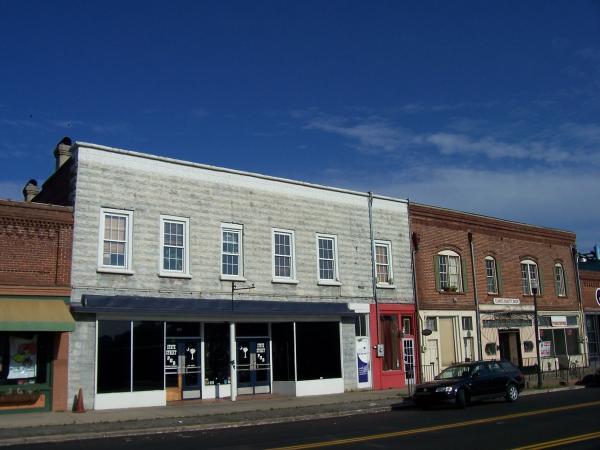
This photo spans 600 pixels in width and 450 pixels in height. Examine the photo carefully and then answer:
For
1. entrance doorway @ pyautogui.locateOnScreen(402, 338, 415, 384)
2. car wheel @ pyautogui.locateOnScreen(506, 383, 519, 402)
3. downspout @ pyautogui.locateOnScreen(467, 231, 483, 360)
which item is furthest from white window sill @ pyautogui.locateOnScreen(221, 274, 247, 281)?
downspout @ pyautogui.locateOnScreen(467, 231, 483, 360)

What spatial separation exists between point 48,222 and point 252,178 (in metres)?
7.99

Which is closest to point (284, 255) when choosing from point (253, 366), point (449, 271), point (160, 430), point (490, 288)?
point (253, 366)

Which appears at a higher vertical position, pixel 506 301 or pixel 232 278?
pixel 232 278

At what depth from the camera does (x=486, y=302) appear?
33.2 metres

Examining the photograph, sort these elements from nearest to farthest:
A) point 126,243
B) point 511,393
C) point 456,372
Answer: point 126,243 → point 456,372 → point 511,393

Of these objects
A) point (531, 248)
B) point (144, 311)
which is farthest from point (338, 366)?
point (531, 248)

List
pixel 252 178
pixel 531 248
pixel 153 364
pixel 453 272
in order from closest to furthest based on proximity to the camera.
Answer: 1. pixel 153 364
2. pixel 252 178
3. pixel 453 272
4. pixel 531 248

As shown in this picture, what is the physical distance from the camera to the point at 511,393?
72.0 feet

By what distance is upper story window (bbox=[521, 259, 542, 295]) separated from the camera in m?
36.2

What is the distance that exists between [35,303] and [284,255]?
9639 mm

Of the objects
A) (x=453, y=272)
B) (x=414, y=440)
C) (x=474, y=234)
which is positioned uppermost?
(x=474, y=234)

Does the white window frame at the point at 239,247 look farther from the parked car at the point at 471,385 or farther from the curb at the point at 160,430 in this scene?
the parked car at the point at 471,385

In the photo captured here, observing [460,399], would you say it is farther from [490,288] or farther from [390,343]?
[490,288]

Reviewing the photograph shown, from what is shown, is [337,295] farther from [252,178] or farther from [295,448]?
[295,448]
